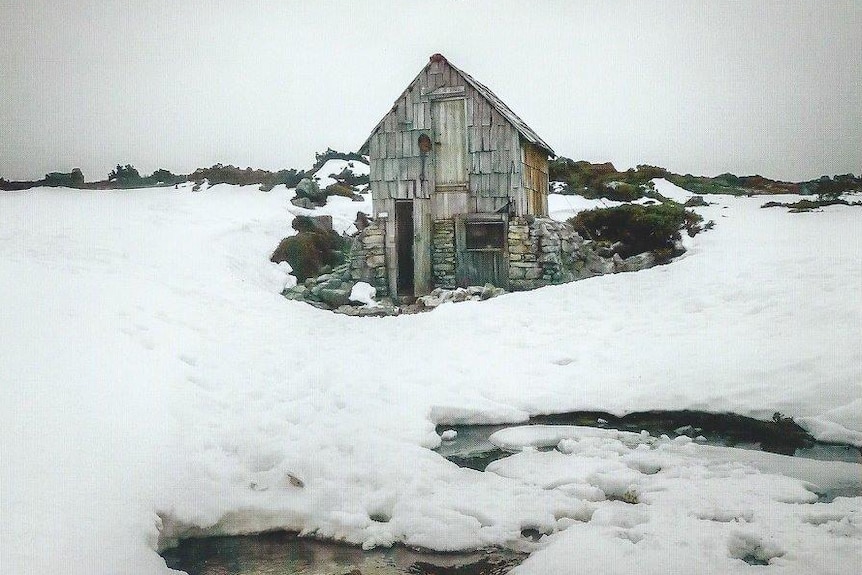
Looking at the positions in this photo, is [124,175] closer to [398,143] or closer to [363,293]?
[363,293]

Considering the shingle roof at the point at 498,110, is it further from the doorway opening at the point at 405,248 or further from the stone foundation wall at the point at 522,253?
the stone foundation wall at the point at 522,253

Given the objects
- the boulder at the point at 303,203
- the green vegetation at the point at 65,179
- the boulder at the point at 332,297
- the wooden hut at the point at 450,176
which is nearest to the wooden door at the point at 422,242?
the wooden hut at the point at 450,176

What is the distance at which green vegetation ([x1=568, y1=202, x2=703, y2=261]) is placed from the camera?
16516mm

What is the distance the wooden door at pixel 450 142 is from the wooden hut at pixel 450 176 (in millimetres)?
24

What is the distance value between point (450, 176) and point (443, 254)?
1956mm

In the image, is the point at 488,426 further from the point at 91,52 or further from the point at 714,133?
the point at 91,52

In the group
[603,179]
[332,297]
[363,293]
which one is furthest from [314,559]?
[603,179]

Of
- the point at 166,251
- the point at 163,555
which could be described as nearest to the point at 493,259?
the point at 166,251

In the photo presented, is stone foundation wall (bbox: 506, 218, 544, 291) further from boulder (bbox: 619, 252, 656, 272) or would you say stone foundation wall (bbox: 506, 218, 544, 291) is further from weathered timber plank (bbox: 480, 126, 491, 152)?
boulder (bbox: 619, 252, 656, 272)

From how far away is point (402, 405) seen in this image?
5617mm

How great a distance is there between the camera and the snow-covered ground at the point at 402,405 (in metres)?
2.96

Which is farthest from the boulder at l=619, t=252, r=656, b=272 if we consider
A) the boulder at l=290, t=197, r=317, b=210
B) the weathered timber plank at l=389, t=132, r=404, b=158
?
the boulder at l=290, t=197, r=317, b=210

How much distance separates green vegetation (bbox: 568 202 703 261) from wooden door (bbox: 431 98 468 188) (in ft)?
19.9

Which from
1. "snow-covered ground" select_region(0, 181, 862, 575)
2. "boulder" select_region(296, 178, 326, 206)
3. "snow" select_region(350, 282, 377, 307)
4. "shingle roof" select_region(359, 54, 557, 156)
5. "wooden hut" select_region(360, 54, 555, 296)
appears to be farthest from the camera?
Answer: "boulder" select_region(296, 178, 326, 206)
